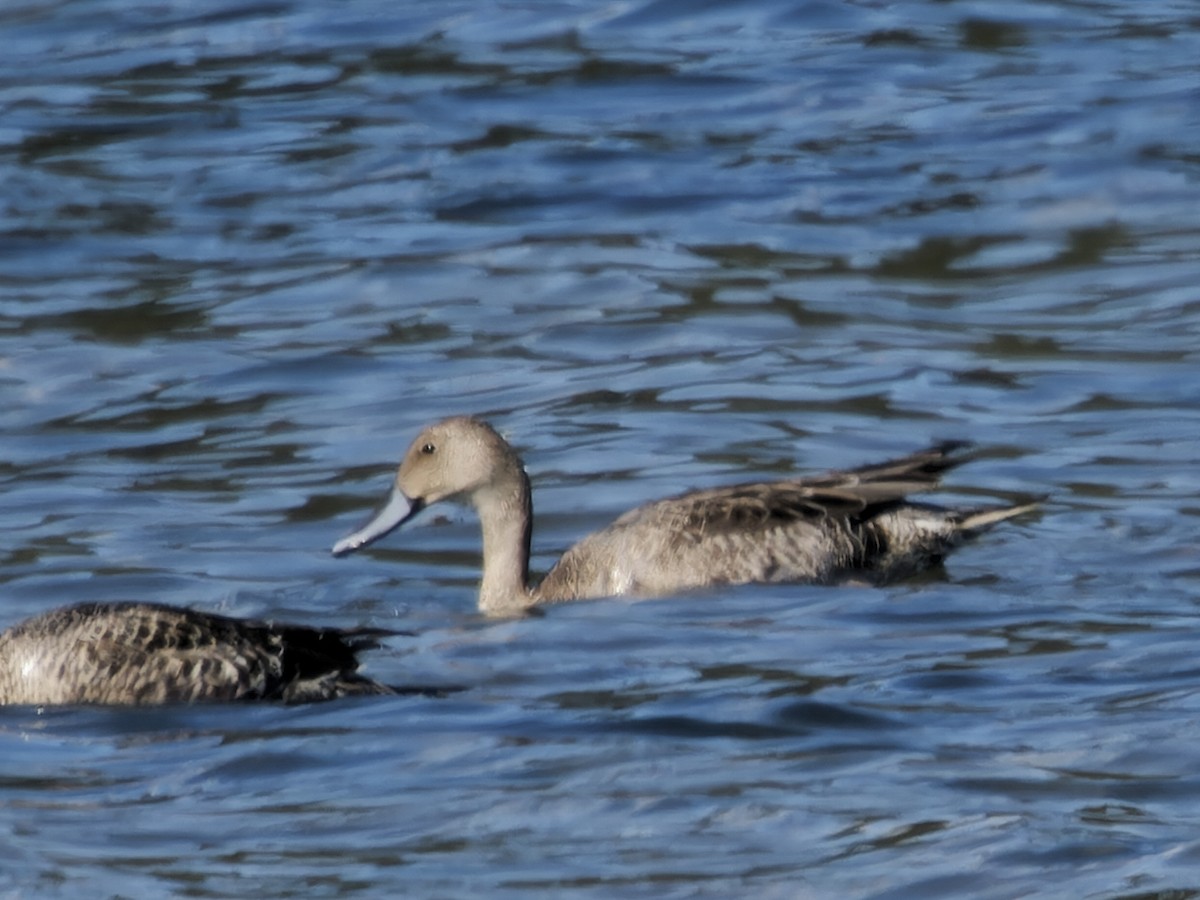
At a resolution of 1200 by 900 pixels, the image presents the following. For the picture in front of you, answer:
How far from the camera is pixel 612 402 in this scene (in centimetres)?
1383

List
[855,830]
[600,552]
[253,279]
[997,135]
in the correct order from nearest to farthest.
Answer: [855,830], [600,552], [253,279], [997,135]

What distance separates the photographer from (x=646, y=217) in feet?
57.4

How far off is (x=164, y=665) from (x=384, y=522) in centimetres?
214

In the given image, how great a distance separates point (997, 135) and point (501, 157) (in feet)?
10.5

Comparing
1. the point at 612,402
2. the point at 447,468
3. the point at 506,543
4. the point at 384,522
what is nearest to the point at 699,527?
the point at 506,543

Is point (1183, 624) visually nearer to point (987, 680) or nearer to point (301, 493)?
point (987, 680)

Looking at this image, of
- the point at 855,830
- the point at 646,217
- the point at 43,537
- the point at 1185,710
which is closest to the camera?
the point at 855,830

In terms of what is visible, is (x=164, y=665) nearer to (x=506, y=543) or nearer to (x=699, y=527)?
(x=506, y=543)

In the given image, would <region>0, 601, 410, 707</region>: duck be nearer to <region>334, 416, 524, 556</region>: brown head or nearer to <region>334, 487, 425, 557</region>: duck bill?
<region>334, 487, 425, 557</region>: duck bill

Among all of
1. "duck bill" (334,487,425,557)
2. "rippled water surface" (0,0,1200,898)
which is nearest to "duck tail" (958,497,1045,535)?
"rippled water surface" (0,0,1200,898)

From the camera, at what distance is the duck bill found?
37.1 feet

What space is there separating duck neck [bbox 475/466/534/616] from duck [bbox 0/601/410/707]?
68.5 inches

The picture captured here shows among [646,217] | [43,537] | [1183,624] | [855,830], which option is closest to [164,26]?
[646,217]

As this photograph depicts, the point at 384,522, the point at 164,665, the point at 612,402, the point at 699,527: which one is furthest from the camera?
the point at 612,402
